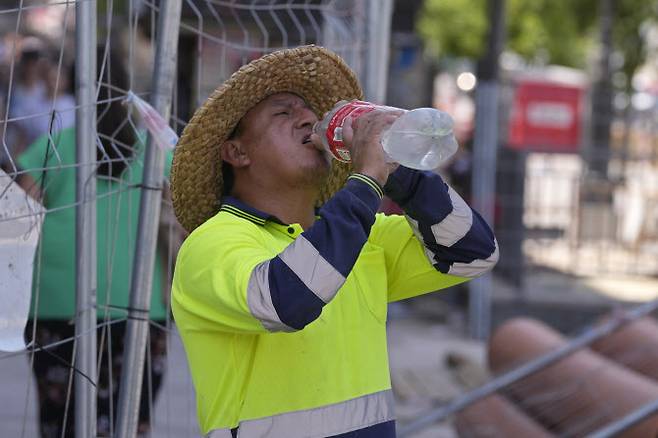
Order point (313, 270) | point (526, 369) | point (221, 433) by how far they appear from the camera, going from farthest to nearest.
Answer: point (526, 369), point (221, 433), point (313, 270)

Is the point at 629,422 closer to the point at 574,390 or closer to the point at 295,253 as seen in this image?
the point at 574,390

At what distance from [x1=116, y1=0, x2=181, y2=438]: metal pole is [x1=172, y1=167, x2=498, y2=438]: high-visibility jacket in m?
0.45

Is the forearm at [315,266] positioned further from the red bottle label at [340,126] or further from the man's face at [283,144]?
the man's face at [283,144]

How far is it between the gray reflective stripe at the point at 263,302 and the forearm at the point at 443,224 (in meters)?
0.36

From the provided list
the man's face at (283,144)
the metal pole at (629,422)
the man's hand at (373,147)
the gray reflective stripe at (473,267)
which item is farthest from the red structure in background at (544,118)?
the man's hand at (373,147)

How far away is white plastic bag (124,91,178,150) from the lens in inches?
110

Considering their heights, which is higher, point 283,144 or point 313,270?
point 283,144

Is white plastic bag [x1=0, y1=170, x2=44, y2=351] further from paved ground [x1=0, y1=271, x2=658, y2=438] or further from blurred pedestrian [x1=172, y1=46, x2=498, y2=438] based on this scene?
paved ground [x1=0, y1=271, x2=658, y2=438]

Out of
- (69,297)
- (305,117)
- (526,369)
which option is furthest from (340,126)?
(526,369)

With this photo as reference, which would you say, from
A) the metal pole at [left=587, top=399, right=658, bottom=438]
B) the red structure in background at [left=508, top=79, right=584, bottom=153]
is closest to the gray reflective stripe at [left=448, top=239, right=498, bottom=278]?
the metal pole at [left=587, top=399, right=658, bottom=438]

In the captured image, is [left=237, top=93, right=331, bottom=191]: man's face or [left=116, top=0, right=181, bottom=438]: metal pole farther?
[left=116, top=0, right=181, bottom=438]: metal pole

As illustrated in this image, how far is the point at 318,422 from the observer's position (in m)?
2.33

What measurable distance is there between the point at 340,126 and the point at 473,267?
50cm

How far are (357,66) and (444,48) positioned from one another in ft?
70.2
